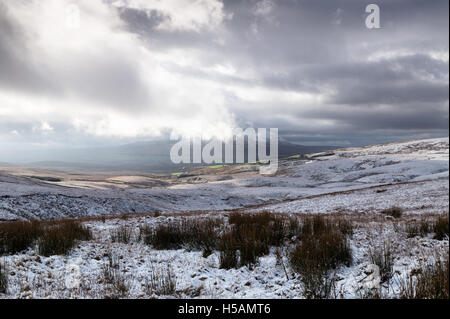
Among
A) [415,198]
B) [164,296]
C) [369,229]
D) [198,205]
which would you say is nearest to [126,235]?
[164,296]

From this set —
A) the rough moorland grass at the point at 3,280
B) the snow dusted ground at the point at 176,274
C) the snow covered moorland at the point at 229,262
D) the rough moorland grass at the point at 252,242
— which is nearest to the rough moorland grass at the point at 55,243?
the snow covered moorland at the point at 229,262

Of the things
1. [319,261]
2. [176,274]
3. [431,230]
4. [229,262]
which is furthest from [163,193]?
[319,261]

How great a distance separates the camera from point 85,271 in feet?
20.9

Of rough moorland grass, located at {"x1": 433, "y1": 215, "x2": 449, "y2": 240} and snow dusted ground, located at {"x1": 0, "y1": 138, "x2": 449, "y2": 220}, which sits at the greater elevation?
rough moorland grass, located at {"x1": 433, "y1": 215, "x2": 449, "y2": 240}

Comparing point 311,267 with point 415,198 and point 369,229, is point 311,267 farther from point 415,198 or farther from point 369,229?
point 415,198

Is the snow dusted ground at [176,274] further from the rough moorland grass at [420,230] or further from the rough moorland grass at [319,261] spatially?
the rough moorland grass at [420,230]

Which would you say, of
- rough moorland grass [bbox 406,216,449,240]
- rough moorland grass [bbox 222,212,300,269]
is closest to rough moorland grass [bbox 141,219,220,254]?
rough moorland grass [bbox 222,212,300,269]

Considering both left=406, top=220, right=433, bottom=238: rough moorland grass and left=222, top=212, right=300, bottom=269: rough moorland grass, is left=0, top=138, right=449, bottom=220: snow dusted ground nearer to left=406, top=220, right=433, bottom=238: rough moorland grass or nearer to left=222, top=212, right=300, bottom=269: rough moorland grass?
left=222, top=212, right=300, bottom=269: rough moorland grass

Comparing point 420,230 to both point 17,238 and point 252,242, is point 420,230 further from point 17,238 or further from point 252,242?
point 17,238

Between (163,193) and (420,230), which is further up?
(420,230)

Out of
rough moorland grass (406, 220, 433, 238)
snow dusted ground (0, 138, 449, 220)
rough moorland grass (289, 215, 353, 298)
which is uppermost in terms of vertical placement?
rough moorland grass (289, 215, 353, 298)

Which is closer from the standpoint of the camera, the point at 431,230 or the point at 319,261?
the point at 319,261

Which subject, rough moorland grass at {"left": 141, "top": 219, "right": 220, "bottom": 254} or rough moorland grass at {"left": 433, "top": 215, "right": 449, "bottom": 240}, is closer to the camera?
rough moorland grass at {"left": 141, "top": 219, "right": 220, "bottom": 254}

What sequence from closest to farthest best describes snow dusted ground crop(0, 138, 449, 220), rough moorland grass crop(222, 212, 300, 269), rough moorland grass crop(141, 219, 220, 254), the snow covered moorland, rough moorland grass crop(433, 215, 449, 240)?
the snow covered moorland, rough moorland grass crop(222, 212, 300, 269), rough moorland grass crop(141, 219, 220, 254), rough moorland grass crop(433, 215, 449, 240), snow dusted ground crop(0, 138, 449, 220)
